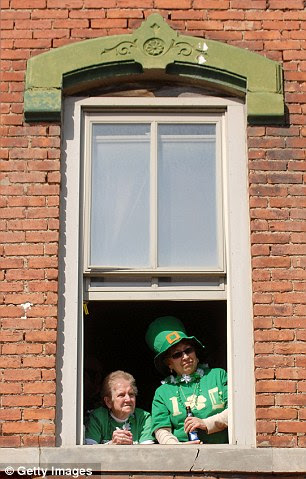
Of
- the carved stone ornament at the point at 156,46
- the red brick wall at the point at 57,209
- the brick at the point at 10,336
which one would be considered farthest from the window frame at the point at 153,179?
the brick at the point at 10,336

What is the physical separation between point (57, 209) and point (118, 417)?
1.68m

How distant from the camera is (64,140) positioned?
32.1ft

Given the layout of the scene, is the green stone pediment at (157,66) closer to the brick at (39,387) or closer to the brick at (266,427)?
the brick at (39,387)

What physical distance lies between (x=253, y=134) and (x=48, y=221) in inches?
70.5

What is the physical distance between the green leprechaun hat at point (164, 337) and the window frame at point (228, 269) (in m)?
0.53

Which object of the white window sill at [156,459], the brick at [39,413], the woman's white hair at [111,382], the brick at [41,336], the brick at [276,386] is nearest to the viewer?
the white window sill at [156,459]

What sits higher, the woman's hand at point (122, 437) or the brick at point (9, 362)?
the brick at point (9, 362)

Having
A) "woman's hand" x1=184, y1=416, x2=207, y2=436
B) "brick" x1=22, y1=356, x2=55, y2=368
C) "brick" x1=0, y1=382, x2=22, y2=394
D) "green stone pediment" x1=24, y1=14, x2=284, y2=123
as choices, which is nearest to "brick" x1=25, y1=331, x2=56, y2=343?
"brick" x1=22, y1=356, x2=55, y2=368

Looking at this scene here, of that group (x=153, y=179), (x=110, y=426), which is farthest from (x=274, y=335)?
(x=153, y=179)

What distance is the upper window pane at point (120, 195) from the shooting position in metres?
9.59

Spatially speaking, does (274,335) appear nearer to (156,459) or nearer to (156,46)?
(156,459)

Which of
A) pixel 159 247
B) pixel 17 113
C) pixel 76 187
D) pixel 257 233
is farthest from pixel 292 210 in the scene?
pixel 17 113

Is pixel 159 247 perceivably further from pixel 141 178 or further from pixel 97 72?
pixel 97 72

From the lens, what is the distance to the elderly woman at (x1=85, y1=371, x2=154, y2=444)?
30.3 ft
